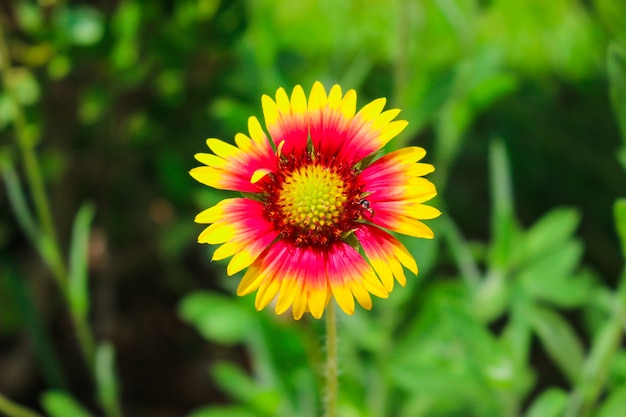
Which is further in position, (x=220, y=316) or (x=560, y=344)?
(x=220, y=316)

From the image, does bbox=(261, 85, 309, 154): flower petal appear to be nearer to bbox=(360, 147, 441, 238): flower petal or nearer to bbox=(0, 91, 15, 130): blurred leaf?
bbox=(360, 147, 441, 238): flower petal

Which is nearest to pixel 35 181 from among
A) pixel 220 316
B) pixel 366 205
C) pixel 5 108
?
pixel 5 108

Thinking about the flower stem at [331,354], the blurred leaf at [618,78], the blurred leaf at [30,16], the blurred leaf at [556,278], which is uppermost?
the blurred leaf at [30,16]

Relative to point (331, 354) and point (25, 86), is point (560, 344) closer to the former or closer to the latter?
point (331, 354)

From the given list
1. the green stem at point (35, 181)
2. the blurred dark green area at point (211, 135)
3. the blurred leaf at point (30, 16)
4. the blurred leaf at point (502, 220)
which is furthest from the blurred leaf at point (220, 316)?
the blurred leaf at point (30, 16)

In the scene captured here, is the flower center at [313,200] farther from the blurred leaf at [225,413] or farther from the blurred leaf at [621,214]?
the blurred leaf at [225,413]

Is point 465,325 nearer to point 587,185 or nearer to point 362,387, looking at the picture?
point 362,387

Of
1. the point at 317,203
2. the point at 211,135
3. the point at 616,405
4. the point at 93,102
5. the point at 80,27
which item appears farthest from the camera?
the point at 211,135

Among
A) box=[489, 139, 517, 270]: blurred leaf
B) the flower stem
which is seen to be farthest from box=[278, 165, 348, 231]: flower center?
box=[489, 139, 517, 270]: blurred leaf
